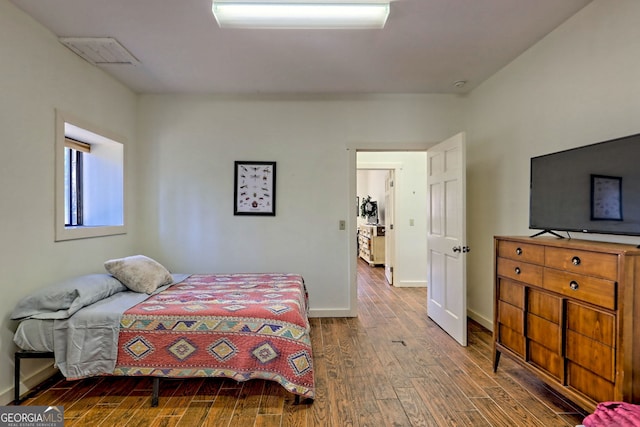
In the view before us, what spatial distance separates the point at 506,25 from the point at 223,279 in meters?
3.14

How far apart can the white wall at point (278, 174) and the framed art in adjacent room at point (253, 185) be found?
82 mm

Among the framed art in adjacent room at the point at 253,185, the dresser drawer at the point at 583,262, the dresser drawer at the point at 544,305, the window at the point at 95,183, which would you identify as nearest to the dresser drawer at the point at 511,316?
the dresser drawer at the point at 544,305

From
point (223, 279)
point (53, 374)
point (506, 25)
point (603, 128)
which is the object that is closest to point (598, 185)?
point (603, 128)

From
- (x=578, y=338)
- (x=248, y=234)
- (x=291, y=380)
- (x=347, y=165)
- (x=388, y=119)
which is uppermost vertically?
(x=388, y=119)

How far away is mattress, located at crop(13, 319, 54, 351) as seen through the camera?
1.93 m

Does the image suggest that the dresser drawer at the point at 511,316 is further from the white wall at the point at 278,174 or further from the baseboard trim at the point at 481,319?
the white wall at the point at 278,174

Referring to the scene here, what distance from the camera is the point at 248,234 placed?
139 inches

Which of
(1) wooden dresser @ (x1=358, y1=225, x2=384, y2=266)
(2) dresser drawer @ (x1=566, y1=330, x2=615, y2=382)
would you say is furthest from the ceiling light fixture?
(1) wooden dresser @ (x1=358, y1=225, x2=384, y2=266)

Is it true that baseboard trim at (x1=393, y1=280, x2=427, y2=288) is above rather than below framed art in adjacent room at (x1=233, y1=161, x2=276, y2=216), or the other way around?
below

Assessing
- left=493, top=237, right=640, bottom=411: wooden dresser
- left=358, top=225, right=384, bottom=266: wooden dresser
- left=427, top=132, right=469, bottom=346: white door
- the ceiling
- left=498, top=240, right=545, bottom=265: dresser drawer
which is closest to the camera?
left=493, top=237, right=640, bottom=411: wooden dresser

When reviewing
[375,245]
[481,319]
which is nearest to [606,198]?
[481,319]

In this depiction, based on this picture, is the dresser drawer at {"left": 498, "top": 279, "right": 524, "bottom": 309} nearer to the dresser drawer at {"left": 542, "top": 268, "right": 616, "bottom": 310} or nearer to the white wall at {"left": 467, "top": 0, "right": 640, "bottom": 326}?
the dresser drawer at {"left": 542, "top": 268, "right": 616, "bottom": 310}

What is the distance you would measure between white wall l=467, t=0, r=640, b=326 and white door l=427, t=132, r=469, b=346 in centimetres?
45

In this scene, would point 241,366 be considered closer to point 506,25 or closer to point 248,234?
point 248,234
